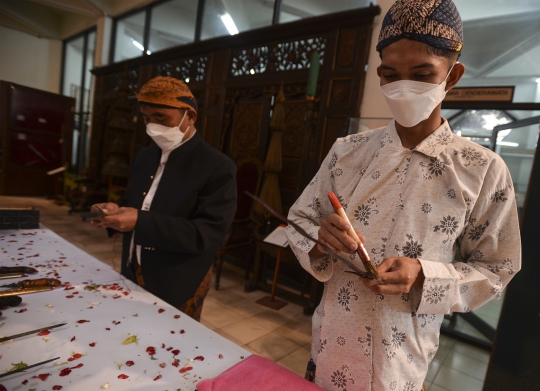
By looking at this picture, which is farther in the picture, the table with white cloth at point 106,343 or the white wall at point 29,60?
the white wall at point 29,60

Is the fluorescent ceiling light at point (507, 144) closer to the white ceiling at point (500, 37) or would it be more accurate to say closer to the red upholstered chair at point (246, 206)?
the white ceiling at point (500, 37)

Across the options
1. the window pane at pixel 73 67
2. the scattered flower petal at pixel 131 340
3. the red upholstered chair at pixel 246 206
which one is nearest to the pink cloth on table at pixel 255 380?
the scattered flower petal at pixel 131 340

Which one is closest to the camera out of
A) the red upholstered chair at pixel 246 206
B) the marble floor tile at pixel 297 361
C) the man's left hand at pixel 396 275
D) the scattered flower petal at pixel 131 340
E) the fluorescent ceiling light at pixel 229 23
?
the man's left hand at pixel 396 275

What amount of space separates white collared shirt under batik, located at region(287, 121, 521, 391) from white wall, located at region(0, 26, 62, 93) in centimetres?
692

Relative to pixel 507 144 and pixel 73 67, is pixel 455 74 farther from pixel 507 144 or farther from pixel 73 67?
pixel 73 67

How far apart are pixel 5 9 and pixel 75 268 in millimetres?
5295

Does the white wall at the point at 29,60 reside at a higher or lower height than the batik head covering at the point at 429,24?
higher

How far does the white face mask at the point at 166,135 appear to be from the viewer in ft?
5.55

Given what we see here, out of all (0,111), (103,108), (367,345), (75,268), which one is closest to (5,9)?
(103,108)

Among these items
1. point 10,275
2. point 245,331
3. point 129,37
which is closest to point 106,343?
point 10,275

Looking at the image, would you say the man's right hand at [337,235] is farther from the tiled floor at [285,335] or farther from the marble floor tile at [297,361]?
the marble floor tile at [297,361]

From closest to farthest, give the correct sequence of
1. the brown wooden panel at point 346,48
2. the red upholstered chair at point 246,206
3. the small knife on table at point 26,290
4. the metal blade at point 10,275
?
the small knife on table at point 26,290 < the metal blade at point 10,275 < the brown wooden panel at point 346,48 < the red upholstered chair at point 246,206

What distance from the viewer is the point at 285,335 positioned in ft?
9.97

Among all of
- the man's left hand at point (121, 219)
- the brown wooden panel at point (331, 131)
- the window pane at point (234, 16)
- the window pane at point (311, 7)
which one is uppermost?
the window pane at point (234, 16)
